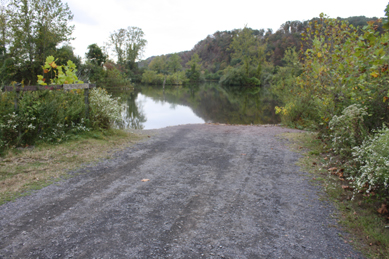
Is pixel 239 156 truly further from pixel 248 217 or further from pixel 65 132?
pixel 65 132

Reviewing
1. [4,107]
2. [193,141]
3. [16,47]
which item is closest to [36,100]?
[4,107]

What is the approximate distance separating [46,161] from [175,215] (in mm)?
3611

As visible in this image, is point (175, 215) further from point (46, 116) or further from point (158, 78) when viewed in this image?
point (158, 78)

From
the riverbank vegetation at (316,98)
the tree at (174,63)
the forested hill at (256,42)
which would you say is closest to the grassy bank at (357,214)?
the riverbank vegetation at (316,98)

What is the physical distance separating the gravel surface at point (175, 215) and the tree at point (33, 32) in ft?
81.5

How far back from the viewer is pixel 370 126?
527 cm

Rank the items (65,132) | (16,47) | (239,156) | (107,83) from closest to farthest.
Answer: (239,156), (65,132), (16,47), (107,83)

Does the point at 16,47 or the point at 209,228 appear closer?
the point at 209,228

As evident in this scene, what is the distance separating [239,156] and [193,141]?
2.18m

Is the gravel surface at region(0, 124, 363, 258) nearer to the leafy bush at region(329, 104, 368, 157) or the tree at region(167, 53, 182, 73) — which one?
the leafy bush at region(329, 104, 368, 157)

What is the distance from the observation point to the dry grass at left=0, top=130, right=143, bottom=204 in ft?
14.1

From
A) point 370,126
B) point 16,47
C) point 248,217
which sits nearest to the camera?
point 248,217

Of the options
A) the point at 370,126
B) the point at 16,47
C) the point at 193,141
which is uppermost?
the point at 16,47

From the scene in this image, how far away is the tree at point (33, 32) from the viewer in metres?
23.8
